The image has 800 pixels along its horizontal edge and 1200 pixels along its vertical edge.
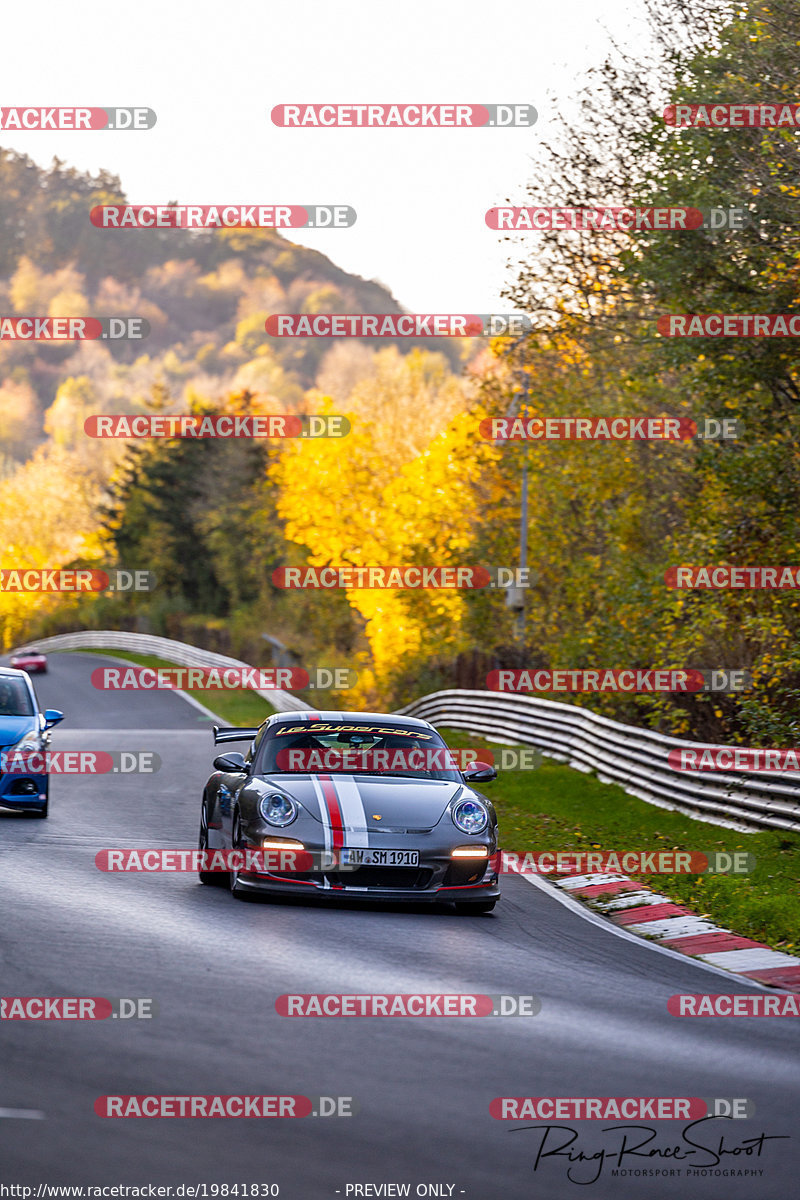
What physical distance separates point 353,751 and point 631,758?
8.81 m

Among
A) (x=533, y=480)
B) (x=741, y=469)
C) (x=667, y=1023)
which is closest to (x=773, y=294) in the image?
(x=741, y=469)

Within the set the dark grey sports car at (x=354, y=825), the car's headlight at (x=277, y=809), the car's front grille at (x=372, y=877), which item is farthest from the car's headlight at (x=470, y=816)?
the car's headlight at (x=277, y=809)

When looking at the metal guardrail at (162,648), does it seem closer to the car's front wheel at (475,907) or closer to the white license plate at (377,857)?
the car's front wheel at (475,907)

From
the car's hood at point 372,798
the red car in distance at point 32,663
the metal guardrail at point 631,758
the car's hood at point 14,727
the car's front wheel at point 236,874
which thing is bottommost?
the red car in distance at point 32,663

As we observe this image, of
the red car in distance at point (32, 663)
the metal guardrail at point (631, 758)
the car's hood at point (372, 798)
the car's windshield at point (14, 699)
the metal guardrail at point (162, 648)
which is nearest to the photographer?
the car's hood at point (372, 798)

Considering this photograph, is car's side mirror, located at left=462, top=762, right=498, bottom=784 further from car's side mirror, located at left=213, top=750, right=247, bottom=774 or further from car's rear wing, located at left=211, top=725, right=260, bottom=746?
car's rear wing, located at left=211, top=725, right=260, bottom=746

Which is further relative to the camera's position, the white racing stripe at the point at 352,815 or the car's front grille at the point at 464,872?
the car's front grille at the point at 464,872

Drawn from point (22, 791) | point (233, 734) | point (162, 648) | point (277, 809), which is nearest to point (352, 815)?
point (277, 809)

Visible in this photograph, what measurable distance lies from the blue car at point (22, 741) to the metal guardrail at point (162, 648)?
24.8 meters

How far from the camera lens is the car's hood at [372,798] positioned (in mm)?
10023

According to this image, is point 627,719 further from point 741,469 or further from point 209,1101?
point 209,1101

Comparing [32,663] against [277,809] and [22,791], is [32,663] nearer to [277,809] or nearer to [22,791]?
[22,791]

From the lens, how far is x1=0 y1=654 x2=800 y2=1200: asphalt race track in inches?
191

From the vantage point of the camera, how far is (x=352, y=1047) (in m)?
6.29
